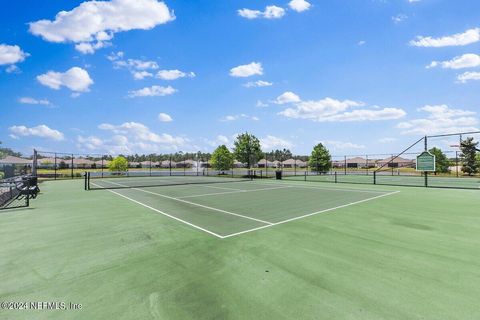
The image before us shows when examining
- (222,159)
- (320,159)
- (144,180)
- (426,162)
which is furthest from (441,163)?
(144,180)

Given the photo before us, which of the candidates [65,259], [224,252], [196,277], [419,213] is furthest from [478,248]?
[65,259]

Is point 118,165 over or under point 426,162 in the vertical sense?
Answer: under

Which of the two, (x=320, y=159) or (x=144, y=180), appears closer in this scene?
(x=144, y=180)

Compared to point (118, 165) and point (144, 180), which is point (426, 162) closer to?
point (144, 180)

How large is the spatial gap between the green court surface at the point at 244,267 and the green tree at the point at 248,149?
34.0 meters

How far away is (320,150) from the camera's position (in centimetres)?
4534

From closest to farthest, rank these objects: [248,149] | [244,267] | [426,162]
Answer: [244,267]
[426,162]
[248,149]

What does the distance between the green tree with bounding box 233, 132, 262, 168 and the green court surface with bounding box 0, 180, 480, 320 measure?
34.0 metres

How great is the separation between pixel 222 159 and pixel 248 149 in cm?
524

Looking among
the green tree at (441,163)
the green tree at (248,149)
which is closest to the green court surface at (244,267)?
the green tree at (248,149)

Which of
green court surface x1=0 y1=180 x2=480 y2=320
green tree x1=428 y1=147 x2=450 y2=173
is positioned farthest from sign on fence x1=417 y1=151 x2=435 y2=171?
green tree x1=428 y1=147 x2=450 y2=173

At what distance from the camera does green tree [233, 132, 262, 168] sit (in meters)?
41.9

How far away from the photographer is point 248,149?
41.9 metres

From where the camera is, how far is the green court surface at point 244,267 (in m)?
3.10
